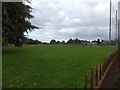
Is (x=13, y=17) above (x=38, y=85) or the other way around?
above

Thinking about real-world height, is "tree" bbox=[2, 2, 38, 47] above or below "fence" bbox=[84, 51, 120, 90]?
above

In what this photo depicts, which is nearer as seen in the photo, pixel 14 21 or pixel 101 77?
pixel 101 77

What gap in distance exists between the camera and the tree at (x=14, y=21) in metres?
36.4

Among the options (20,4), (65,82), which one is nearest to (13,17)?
(20,4)

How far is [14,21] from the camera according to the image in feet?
125

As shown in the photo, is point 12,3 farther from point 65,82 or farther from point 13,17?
point 65,82

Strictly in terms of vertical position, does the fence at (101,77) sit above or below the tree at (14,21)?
below

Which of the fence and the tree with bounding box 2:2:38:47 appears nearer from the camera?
the fence

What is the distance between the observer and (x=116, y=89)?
10539 millimetres

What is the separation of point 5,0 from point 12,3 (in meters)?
1.59

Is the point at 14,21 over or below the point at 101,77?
over

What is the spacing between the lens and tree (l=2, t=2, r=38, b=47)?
3638cm

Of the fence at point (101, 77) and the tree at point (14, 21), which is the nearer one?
the fence at point (101, 77)

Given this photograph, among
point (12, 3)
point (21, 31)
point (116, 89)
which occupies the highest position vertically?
point (12, 3)
